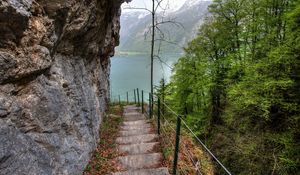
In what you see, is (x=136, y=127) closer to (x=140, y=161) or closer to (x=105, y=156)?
(x=105, y=156)

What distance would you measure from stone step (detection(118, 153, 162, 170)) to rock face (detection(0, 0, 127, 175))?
38.1 inches


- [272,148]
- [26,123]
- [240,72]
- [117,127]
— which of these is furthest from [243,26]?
[26,123]

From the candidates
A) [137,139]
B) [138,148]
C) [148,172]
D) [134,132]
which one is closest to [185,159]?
[148,172]

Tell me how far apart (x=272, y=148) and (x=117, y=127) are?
6.57 metres

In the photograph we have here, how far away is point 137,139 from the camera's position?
940 centimetres

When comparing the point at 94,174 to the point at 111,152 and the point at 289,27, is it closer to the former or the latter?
the point at 111,152

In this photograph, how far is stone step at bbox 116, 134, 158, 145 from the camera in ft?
30.2

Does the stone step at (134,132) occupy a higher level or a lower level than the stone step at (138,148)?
lower

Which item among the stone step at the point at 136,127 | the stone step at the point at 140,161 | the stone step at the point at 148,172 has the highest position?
the stone step at the point at 148,172

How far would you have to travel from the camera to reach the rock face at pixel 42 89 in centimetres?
387

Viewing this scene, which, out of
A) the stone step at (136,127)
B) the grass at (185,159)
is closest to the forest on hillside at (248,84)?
the grass at (185,159)

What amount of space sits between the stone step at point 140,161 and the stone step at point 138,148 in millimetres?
581

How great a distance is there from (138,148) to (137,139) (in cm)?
111

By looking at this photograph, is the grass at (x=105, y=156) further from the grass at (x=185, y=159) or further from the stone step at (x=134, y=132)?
the grass at (x=185, y=159)
